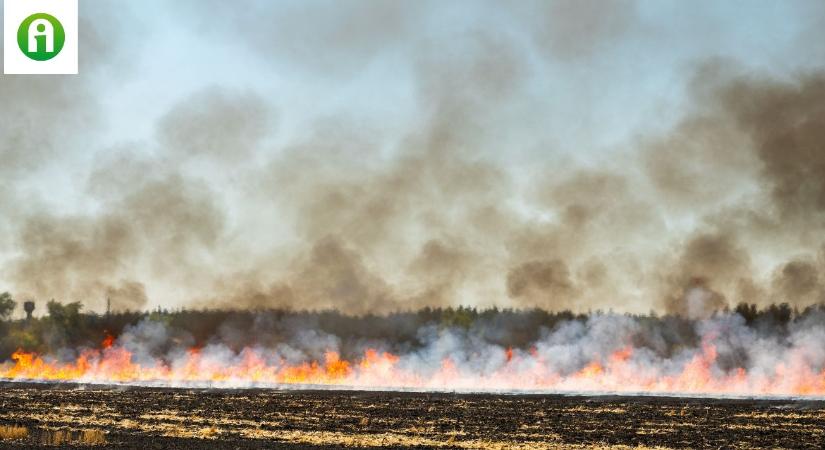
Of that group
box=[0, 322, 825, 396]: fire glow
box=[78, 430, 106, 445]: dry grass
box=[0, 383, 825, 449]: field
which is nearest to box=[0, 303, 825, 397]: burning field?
box=[0, 322, 825, 396]: fire glow

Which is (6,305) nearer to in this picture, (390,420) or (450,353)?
(450,353)

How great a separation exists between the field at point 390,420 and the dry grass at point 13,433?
4 cm

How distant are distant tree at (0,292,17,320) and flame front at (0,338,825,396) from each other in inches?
1642

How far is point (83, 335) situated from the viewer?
328ft

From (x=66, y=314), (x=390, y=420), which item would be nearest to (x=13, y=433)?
(x=390, y=420)

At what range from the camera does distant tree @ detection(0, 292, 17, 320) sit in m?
129

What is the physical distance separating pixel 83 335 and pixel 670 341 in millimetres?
63183

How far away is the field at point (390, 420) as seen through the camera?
3152 centimetres

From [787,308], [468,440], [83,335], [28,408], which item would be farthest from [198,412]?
[83,335]

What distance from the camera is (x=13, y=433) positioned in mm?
31672

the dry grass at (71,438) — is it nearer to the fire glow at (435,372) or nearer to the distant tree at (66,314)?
the fire glow at (435,372)

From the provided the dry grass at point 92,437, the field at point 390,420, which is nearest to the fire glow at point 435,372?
the field at point 390,420

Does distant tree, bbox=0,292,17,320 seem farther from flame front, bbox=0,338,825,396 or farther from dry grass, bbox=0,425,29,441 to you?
dry grass, bbox=0,425,29,441

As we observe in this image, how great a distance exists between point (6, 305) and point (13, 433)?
4231 inches
